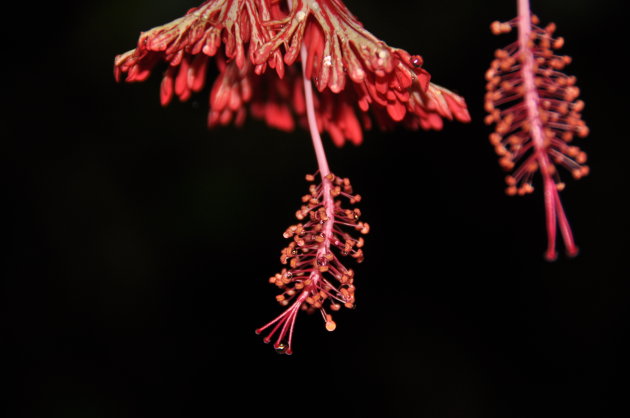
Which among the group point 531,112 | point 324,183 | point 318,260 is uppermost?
point 531,112

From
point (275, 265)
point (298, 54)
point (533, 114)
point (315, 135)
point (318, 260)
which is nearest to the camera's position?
point (533, 114)

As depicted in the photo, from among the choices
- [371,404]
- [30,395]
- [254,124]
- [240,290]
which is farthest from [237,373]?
[254,124]

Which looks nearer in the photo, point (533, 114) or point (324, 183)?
point (533, 114)

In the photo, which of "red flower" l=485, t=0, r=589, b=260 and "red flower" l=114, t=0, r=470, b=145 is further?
"red flower" l=114, t=0, r=470, b=145

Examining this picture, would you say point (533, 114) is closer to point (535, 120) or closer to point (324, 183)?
point (535, 120)

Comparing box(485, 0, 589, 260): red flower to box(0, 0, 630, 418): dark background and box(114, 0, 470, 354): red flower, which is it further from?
box(0, 0, 630, 418): dark background

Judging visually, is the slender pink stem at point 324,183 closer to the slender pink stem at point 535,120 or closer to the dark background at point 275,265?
the slender pink stem at point 535,120

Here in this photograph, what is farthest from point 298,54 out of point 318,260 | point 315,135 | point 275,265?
point 275,265

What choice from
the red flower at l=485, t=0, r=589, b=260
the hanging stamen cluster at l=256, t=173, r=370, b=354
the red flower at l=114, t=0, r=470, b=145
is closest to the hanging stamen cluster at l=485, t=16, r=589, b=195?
the red flower at l=485, t=0, r=589, b=260
